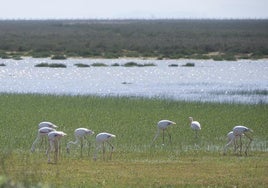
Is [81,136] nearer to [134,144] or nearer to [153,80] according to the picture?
[134,144]

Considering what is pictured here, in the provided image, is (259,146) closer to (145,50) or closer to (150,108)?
(150,108)

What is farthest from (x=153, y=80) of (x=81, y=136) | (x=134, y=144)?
(x=81, y=136)

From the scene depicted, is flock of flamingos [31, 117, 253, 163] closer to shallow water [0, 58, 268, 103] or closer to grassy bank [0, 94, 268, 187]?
grassy bank [0, 94, 268, 187]

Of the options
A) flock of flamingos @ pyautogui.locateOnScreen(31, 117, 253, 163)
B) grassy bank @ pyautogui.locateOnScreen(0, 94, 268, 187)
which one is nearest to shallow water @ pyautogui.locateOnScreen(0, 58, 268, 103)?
grassy bank @ pyautogui.locateOnScreen(0, 94, 268, 187)

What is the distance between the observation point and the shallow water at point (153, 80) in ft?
134

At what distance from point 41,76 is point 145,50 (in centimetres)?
3007

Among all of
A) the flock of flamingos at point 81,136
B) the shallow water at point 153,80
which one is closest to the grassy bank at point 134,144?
the flock of flamingos at point 81,136

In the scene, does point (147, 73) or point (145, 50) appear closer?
point (147, 73)

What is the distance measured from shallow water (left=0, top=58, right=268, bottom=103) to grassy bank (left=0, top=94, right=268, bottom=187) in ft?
15.2

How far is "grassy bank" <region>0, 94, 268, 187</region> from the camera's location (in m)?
17.6

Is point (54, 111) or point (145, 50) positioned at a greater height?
point (54, 111)

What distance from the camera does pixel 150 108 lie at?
3259cm

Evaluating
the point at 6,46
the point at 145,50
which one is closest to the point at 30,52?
the point at 6,46

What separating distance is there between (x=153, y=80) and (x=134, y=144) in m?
27.6
